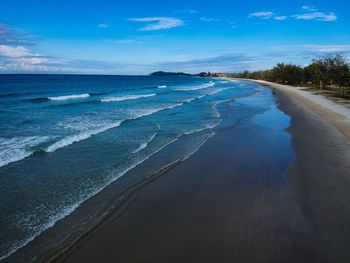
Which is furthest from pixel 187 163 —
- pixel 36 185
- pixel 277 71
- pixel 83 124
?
pixel 277 71

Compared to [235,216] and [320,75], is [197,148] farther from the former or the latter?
[320,75]

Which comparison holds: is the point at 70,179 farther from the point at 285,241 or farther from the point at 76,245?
the point at 285,241

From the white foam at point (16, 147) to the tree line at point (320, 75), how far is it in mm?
38697

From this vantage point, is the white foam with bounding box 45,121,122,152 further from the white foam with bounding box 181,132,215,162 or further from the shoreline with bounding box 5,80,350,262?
the shoreline with bounding box 5,80,350,262

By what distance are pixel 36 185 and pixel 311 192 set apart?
27.2 feet

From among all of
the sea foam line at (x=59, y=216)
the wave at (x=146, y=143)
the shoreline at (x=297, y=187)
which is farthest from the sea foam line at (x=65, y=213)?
the wave at (x=146, y=143)

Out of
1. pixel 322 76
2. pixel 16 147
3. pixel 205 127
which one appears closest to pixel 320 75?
pixel 322 76

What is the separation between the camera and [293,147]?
15422 millimetres

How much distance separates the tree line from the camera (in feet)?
154

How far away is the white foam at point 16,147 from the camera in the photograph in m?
13.2

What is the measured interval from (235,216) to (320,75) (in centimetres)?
5848

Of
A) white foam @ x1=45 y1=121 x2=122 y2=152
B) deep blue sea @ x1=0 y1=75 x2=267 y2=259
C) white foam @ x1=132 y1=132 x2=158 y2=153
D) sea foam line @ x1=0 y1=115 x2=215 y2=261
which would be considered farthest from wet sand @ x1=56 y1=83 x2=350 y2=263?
white foam @ x1=45 y1=121 x2=122 y2=152

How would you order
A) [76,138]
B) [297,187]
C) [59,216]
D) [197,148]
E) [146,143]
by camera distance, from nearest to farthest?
[59,216], [297,187], [197,148], [146,143], [76,138]

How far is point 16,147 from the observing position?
49.4ft
